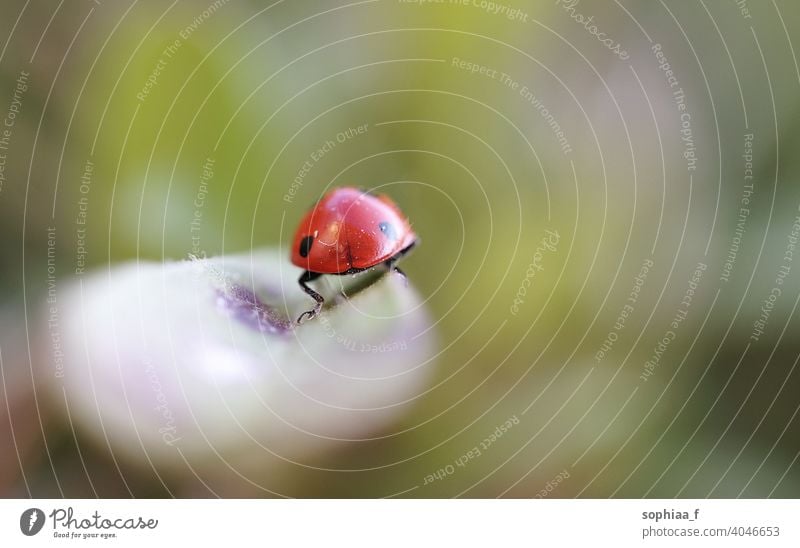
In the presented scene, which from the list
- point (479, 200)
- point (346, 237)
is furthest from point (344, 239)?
point (479, 200)

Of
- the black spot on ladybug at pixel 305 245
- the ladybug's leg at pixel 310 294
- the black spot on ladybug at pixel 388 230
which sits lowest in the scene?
the ladybug's leg at pixel 310 294

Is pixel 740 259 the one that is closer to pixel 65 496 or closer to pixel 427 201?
pixel 427 201

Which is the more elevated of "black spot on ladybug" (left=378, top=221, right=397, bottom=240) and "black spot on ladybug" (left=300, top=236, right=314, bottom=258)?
"black spot on ladybug" (left=378, top=221, right=397, bottom=240)

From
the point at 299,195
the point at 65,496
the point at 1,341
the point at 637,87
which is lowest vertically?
the point at 65,496

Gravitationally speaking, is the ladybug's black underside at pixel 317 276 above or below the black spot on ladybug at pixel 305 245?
below

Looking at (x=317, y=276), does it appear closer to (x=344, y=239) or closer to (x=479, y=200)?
(x=344, y=239)

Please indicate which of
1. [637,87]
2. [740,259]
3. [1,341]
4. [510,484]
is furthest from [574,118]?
[1,341]

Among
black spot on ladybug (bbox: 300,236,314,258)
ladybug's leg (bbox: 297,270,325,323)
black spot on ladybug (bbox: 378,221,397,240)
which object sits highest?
black spot on ladybug (bbox: 378,221,397,240)
